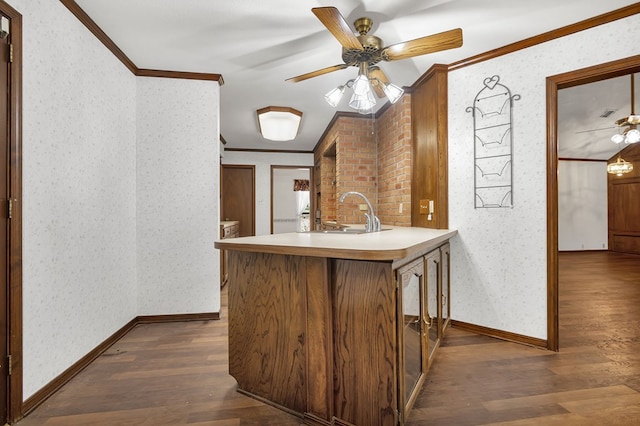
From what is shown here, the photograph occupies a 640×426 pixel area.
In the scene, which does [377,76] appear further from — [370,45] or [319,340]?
[319,340]

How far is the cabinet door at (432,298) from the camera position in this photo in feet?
6.25

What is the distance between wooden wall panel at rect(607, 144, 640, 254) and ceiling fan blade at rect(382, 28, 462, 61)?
27.3 ft

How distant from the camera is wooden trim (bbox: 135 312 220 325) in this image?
9.86 ft

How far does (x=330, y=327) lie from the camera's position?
1.49 metres

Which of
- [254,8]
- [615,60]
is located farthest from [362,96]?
[615,60]

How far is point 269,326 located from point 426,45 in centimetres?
174

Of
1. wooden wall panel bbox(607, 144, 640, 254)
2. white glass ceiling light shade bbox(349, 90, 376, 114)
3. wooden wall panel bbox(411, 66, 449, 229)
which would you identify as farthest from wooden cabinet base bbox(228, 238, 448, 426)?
wooden wall panel bbox(607, 144, 640, 254)

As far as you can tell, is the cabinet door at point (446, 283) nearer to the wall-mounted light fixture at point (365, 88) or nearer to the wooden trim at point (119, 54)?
the wall-mounted light fixture at point (365, 88)

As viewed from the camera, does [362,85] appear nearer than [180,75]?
Yes

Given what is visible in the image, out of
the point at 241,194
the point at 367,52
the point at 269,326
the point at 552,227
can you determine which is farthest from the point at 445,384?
the point at 241,194

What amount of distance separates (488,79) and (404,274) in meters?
2.07

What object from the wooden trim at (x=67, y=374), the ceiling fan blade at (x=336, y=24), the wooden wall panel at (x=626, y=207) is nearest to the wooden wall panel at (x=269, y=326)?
the wooden trim at (x=67, y=374)

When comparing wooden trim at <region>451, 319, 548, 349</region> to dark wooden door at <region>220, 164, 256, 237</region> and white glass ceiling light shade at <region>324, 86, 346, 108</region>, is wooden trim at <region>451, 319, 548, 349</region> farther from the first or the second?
Result: dark wooden door at <region>220, 164, 256, 237</region>

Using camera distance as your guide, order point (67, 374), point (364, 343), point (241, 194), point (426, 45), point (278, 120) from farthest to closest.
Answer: point (241, 194)
point (278, 120)
point (67, 374)
point (426, 45)
point (364, 343)
